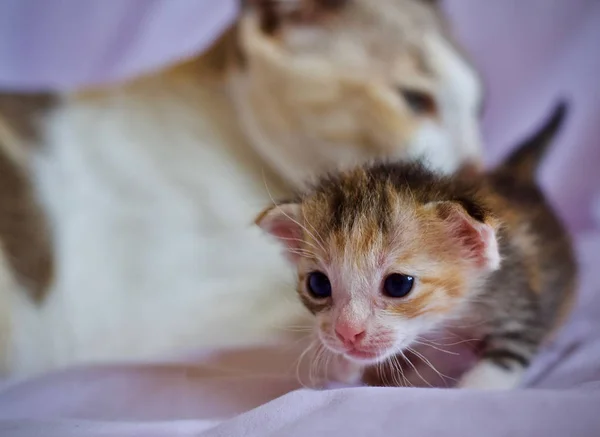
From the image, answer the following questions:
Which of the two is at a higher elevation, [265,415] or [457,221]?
[457,221]

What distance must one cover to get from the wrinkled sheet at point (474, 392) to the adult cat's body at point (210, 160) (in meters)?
0.20

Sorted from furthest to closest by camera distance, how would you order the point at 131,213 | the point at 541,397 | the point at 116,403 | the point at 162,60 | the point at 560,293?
1. the point at 162,60
2. the point at 131,213
3. the point at 560,293
4. the point at 116,403
5. the point at 541,397

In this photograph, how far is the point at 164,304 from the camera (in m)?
1.32

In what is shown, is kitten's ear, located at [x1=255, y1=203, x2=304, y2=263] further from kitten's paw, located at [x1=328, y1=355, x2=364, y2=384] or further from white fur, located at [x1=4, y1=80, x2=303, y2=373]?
white fur, located at [x1=4, y1=80, x2=303, y2=373]

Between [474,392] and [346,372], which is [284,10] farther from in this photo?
[474,392]

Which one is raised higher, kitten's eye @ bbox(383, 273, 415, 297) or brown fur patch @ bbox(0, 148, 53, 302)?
kitten's eye @ bbox(383, 273, 415, 297)

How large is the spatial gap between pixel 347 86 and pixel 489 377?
2.50 feet

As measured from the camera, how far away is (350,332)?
762 mm

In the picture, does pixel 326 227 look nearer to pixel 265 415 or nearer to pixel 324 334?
pixel 324 334

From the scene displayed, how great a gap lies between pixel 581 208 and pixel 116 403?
1252 millimetres

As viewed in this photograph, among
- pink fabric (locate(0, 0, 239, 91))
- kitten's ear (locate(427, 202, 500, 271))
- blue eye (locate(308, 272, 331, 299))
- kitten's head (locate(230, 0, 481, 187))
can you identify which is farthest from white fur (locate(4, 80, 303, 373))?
kitten's ear (locate(427, 202, 500, 271))

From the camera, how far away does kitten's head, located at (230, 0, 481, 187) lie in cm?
135

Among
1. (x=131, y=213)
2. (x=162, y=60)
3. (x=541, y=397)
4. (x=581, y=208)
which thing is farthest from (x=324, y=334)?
(x=162, y=60)

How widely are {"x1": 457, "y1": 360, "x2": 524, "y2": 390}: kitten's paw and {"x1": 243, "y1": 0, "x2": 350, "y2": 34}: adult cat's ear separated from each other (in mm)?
976
